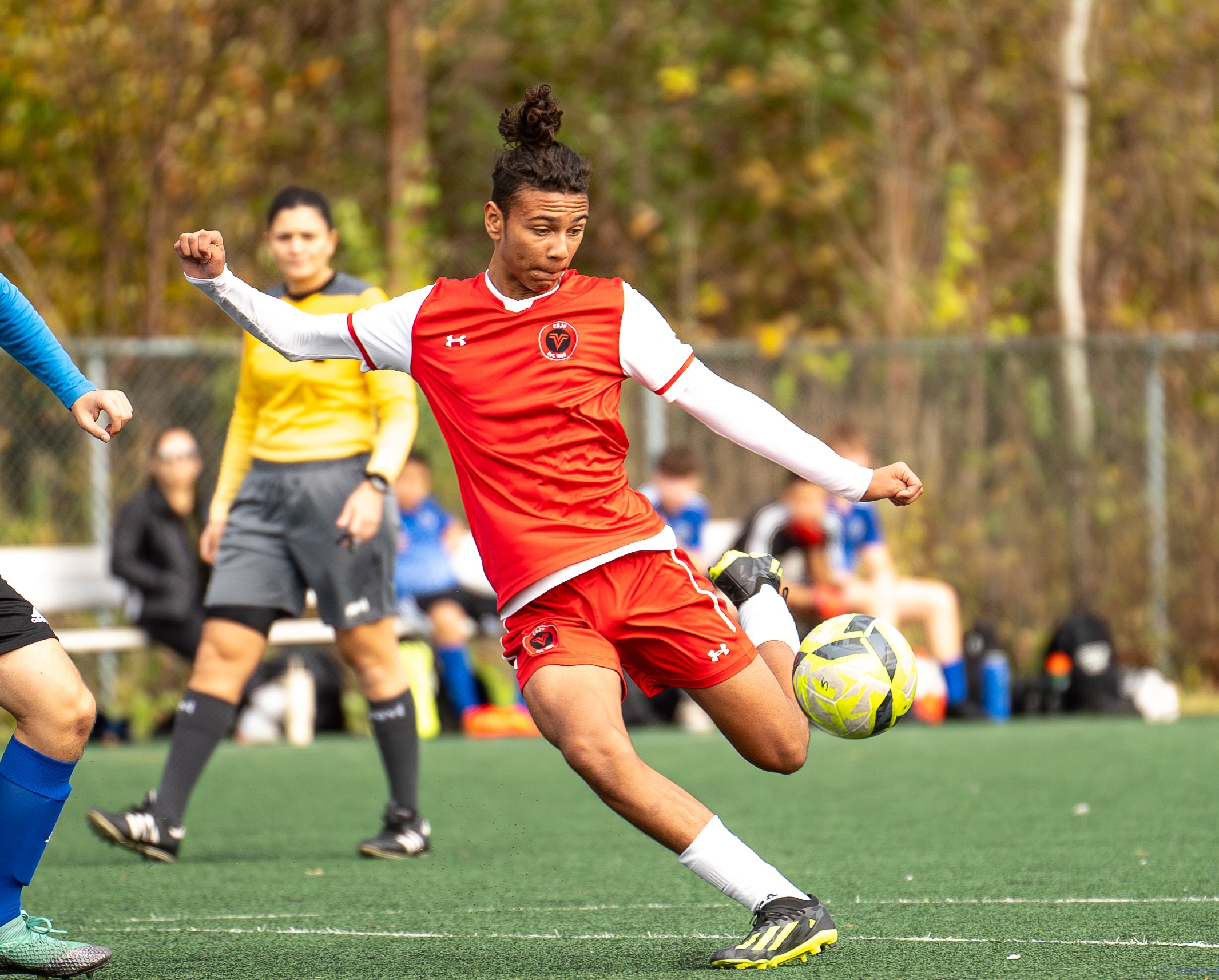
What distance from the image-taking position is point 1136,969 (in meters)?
3.93

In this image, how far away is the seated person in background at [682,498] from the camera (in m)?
10.6

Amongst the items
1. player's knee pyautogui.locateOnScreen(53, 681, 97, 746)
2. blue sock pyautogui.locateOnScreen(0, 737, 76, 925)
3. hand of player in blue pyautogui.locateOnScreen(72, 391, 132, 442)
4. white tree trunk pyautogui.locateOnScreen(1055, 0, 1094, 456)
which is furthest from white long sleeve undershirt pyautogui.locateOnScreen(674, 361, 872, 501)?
white tree trunk pyautogui.locateOnScreen(1055, 0, 1094, 456)

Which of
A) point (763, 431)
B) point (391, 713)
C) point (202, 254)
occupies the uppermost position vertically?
point (202, 254)

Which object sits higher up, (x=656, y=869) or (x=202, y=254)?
(x=202, y=254)

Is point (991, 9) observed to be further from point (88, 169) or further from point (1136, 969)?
point (1136, 969)

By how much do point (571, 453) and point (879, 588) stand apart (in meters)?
6.95

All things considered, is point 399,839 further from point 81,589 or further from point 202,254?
point 81,589

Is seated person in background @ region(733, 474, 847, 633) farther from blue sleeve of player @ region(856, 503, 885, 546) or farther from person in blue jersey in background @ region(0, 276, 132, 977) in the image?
person in blue jersey in background @ region(0, 276, 132, 977)

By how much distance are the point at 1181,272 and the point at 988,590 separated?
3.78 m

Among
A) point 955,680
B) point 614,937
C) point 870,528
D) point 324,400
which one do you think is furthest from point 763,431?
point 955,680

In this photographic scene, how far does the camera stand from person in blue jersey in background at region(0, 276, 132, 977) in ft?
13.3

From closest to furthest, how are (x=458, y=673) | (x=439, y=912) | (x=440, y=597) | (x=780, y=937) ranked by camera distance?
(x=780, y=937) → (x=439, y=912) → (x=458, y=673) → (x=440, y=597)

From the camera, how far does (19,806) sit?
13.5 ft

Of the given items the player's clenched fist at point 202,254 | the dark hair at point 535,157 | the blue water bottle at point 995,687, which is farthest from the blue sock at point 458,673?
the dark hair at point 535,157
